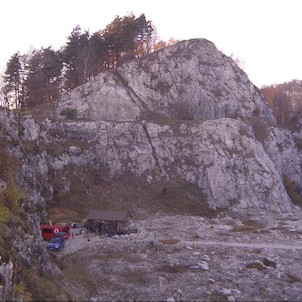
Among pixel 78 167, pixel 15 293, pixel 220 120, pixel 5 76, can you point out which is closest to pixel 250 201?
pixel 220 120

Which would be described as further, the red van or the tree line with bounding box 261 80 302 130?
the tree line with bounding box 261 80 302 130

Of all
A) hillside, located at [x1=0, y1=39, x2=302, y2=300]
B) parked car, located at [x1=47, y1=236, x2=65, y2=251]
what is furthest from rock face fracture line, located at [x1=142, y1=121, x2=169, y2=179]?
parked car, located at [x1=47, y1=236, x2=65, y2=251]

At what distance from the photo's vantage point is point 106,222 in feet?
175

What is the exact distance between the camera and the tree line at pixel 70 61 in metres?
90.8

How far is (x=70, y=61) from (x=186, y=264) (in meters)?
67.2

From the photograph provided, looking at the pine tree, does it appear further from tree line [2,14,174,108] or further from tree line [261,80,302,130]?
tree line [261,80,302,130]

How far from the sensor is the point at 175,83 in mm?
92562

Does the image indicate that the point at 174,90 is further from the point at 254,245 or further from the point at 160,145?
the point at 254,245

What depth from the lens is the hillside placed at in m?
63.9

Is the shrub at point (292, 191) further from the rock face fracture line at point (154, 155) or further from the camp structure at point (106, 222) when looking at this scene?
the camp structure at point (106, 222)

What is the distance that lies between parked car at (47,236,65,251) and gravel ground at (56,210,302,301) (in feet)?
2.76

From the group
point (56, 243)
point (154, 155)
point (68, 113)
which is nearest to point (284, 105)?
point (154, 155)

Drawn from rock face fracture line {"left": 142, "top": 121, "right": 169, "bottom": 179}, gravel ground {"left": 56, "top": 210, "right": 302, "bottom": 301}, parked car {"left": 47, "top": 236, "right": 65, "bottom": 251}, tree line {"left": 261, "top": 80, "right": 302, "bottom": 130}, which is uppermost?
tree line {"left": 261, "top": 80, "right": 302, "bottom": 130}

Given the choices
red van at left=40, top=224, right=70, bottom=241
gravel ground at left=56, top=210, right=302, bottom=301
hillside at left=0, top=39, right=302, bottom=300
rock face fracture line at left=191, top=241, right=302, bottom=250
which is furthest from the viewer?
hillside at left=0, top=39, right=302, bottom=300
